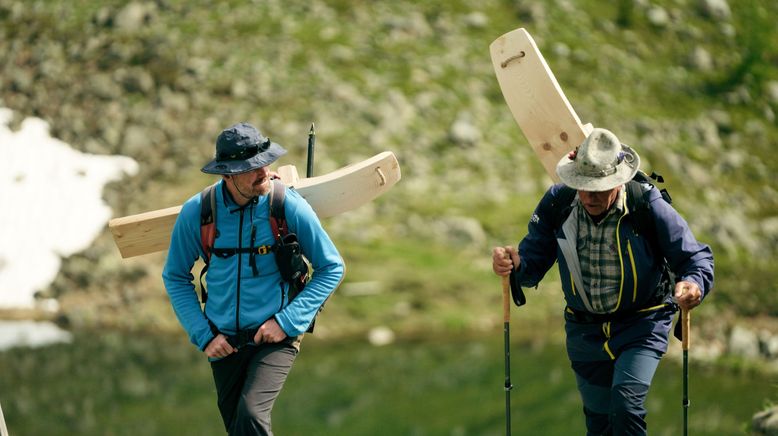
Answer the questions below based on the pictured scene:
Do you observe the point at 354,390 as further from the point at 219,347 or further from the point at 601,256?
the point at 601,256

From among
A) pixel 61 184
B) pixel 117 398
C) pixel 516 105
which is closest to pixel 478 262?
pixel 117 398

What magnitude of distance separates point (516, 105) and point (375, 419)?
708 centimetres

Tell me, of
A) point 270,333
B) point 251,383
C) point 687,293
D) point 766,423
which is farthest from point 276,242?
point 766,423

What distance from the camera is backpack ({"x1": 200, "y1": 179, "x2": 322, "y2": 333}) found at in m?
7.49

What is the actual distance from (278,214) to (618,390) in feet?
8.03

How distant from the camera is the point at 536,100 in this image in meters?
9.08

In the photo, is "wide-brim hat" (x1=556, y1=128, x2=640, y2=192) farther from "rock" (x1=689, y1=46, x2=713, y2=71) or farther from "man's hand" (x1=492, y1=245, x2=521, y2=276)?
"rock" (x1=689, y1=46, x2=713, y2=71)

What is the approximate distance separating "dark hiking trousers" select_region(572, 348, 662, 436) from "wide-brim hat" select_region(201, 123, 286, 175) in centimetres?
258

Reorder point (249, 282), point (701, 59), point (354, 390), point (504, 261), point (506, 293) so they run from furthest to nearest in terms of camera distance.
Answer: point (701, 59)
point (354, 390)
point (506, 293)
point (504, 261)
point (249, 282)

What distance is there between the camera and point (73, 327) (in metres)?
19.0

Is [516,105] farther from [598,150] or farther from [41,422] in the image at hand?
[41,422]

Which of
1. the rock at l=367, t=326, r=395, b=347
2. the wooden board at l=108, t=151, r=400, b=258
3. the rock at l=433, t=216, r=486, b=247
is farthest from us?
the rock at l=433, t=216, r=486, b=247

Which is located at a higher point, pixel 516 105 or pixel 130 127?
pixel 516 105

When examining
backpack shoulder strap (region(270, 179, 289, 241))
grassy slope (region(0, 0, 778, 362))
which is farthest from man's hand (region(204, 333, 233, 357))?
grassy slope (region(0, 0, 778, 362))
